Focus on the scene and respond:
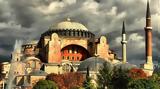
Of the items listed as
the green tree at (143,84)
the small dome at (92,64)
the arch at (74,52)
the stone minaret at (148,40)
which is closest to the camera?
the green tree at (143,84)

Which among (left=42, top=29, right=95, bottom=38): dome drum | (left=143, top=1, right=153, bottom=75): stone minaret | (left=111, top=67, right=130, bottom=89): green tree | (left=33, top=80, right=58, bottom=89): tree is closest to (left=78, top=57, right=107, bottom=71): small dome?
(left=143, top=1, right=153, bottom=75): stone minaret

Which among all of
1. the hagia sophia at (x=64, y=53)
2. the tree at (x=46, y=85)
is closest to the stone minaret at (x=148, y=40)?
the hagia sophia at (x=64, y=53)

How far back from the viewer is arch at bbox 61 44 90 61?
5511 cm

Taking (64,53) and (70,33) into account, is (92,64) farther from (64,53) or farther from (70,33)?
(70,33)

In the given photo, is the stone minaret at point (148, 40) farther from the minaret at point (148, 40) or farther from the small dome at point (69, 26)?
the small dome at point (69, 26)

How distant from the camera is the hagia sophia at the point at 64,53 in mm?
49781

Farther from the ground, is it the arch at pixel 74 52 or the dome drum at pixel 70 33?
the dome drum at pixel 70 33

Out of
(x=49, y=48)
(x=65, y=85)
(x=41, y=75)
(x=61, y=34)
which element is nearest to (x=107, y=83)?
(x=65, y=85)

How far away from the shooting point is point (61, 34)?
56.0m

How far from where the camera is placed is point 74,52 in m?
55.5

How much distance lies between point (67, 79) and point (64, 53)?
31.5 feet

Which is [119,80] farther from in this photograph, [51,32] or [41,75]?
[51,32]

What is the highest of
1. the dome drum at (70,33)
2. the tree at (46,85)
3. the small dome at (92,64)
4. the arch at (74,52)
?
the dome drum at (70,33)

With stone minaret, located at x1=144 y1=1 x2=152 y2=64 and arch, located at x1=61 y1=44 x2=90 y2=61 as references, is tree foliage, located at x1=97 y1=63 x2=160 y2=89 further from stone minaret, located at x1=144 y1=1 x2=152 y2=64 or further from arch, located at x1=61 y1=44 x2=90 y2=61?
arch, located at x1=61 y1=44 x2=90 y2=61
